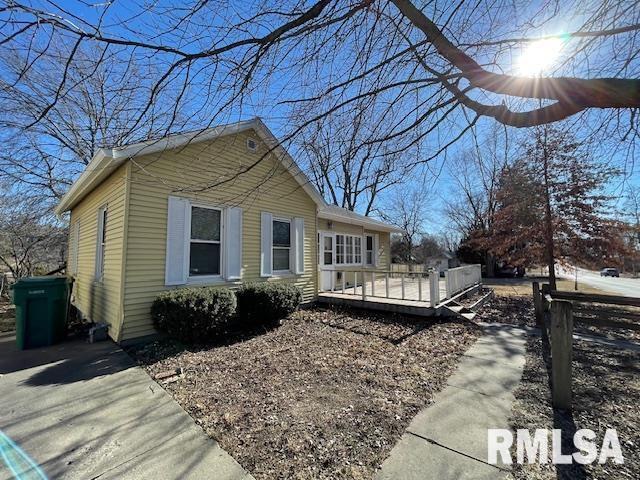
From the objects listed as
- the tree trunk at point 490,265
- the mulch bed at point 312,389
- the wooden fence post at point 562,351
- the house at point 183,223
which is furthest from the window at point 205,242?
the tree trunk at point 490,265

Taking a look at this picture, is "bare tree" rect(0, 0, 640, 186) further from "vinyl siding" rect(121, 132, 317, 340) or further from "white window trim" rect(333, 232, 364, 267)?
"white window trim" rect(333, 232, 364, 267)

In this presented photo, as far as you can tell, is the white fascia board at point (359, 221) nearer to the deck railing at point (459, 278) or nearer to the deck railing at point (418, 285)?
the deck railing at point (418, 285)

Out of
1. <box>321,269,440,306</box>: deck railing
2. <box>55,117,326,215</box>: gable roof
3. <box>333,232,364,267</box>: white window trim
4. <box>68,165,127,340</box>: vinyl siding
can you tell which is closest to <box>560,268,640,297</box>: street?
<box>321,269,440,306</box>: deck railing

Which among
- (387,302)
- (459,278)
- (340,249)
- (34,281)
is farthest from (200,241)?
(459,278)

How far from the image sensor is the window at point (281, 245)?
26.9 ft

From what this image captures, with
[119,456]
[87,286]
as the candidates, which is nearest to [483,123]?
[119,456]

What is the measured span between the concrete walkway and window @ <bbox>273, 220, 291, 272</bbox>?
17.0 feet

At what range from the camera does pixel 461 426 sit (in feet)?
9.16

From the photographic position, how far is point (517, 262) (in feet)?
38.9

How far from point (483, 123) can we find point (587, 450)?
11.5 ft

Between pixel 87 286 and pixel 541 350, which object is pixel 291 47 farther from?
pixel 87 286

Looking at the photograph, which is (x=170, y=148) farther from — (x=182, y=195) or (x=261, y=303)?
(x=261, y=303)

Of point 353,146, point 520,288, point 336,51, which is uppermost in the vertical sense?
point 336,51

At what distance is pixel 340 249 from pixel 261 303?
19.3ft
